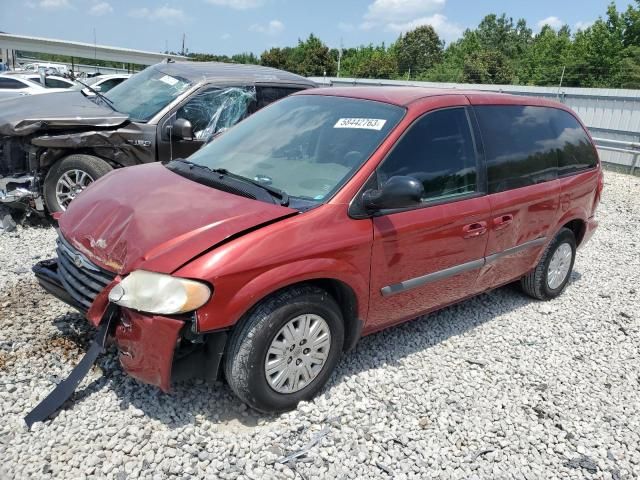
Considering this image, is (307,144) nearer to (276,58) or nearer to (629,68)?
(629,68)

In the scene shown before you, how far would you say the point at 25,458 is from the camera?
245 cm

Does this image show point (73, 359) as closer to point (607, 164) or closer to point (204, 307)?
point (204, 307)

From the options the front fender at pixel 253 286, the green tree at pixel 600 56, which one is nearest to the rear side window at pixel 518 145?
the front fender at pixel 253 286

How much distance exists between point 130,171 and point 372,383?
85.3 inches

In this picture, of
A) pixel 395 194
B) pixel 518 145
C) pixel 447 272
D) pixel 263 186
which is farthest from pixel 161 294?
pixel 518 145

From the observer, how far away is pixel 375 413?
118 inches

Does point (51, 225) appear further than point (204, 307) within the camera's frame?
Yes

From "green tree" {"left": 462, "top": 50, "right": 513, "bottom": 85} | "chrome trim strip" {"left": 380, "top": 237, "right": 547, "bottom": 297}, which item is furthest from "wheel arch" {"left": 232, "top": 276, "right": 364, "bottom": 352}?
"green tree" {"left": 462, "top": 50, "right": 513, "bottom": 85}

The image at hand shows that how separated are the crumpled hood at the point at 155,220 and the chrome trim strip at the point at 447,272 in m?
0.88

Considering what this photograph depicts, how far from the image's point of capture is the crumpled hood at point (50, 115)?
5242 millimetres

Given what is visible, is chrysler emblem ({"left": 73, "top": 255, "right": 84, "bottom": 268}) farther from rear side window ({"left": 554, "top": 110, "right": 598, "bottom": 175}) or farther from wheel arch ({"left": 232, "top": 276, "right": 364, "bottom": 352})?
rear side window ({"left": 554, "top": 110, "right": 598, "bottom": 175})

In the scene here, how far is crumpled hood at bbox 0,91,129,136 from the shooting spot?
5.24 metres

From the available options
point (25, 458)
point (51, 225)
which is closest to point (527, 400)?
point (25, 458)

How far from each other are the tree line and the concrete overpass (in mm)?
16493
